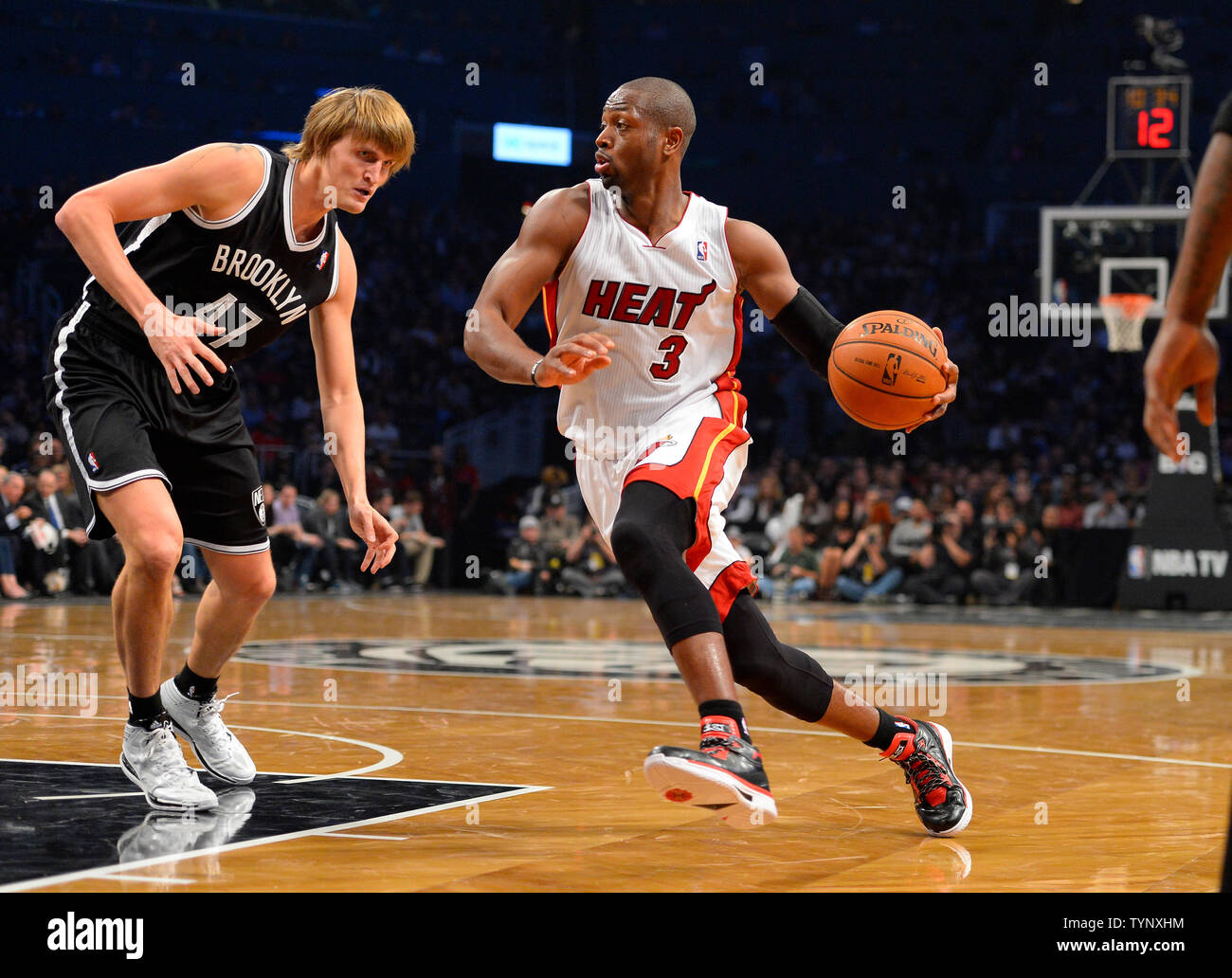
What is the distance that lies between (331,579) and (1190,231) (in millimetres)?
15748

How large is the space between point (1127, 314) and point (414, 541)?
884cm

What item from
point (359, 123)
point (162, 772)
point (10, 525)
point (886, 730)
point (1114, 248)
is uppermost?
point (1114, 248)

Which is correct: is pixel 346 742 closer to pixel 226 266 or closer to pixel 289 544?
pixel 226 266

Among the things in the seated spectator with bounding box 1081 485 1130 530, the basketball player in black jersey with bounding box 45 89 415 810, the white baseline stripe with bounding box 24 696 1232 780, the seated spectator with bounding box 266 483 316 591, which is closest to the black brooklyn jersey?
the basketball player in black jersey with bounding box 45 89 415 810

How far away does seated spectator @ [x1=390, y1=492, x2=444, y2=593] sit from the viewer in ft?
60.0

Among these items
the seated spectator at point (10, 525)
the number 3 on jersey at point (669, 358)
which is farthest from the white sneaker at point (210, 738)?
the seated spectator at point (10, 525)

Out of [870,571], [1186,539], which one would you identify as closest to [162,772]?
[870,571]

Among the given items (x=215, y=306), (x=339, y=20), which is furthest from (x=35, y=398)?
(x=215, y=306)

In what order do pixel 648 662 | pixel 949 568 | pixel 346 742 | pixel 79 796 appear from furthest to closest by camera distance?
1. pixel 949 568
2. pixel 648 662
3. pixel 346 742
4. pixel 79 796

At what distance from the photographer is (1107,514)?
1669 centimetres

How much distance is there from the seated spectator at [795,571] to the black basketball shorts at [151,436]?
1245 centimetres

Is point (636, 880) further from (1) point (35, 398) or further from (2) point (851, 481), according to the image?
(1) point (35, 398)

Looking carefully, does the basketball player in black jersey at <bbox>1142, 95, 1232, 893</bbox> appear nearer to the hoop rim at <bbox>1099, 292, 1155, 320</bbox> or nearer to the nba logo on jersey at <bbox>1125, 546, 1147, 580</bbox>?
the hoop rim at <bbox>1099, 292, 1155, 320</bbox>
